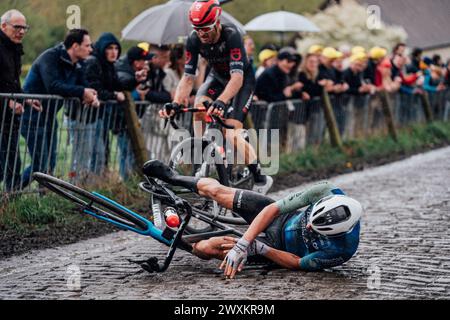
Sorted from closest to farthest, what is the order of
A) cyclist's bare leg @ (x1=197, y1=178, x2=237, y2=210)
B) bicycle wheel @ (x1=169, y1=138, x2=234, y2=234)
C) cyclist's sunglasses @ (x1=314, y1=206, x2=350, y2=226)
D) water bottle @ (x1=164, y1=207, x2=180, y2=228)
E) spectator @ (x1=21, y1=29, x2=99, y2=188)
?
cyclist's sunglasses @ (x1=314, y1=206, x2=350, y2=226)
water bottle @ (x1=164, y1=207, x2=180, y2=228)
cyclist's bare leg @ (x1=197, y1=178, x2=237, y2=210)
bicycle wheel @ (x1=169, y1=138, x2=234, y2=234)
spectator @ (x1=21, y1=29, x2=99, y2=188)

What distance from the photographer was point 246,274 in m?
7.81

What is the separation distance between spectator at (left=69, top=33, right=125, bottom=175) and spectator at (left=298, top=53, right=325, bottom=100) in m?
5.75

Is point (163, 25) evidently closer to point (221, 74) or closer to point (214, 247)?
point (221, 74)

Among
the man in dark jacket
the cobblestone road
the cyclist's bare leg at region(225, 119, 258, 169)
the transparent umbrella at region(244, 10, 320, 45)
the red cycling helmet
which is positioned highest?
the transparent umbrella at region(244, 10, 320, 45)

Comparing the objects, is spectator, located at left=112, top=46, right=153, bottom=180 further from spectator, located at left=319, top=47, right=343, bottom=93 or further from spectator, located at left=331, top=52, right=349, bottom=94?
spectator, located at left=331, top=52, right=349, bottom=94

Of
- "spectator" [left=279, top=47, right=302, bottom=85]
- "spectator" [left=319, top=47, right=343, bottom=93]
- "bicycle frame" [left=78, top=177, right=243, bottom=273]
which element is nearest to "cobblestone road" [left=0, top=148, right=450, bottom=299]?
"bicycle frame" [left=78, top=177, right=243, bottom=273]

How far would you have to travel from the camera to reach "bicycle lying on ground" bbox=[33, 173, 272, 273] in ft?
24.4

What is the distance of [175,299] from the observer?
677cm

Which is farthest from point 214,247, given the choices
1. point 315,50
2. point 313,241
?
point 315,50

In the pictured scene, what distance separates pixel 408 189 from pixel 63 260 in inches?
268

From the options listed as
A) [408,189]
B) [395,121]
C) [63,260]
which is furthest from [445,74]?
[63,260]

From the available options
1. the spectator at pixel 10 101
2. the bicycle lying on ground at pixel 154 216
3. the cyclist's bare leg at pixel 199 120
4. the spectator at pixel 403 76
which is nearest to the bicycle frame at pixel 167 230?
the bicycle lying on ground at pixel 154 216

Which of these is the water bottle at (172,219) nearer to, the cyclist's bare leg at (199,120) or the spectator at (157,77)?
the cyclist's bare leg at (199,120)

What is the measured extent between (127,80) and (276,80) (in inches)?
173
